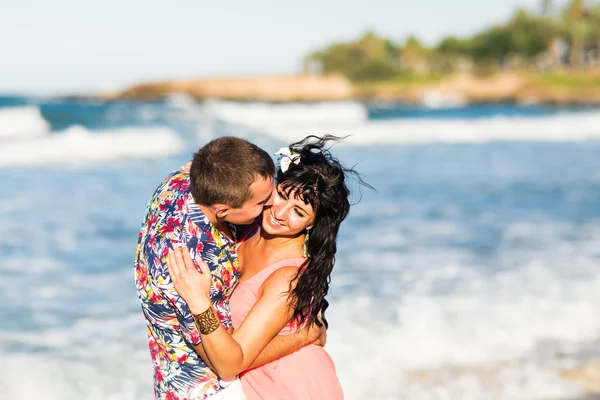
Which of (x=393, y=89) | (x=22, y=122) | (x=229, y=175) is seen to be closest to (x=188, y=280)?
(x=229, y=175)

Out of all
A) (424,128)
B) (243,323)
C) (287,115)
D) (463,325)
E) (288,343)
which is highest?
(243,323)

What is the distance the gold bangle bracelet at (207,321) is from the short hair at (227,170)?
1.12 ft

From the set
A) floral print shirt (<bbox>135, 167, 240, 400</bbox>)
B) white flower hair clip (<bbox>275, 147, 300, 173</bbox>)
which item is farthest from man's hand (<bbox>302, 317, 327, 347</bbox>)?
white flower hair clip (<bbox>275, 147, 300, 173</bbox>)

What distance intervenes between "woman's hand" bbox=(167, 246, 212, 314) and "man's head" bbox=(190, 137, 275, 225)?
17cm

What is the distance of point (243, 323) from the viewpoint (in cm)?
245

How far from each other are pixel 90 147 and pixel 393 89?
60.7 metres

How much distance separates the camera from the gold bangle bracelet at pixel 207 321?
2273 millimetres

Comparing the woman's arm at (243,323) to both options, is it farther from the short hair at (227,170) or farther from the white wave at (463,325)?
the white wave at (463,325)

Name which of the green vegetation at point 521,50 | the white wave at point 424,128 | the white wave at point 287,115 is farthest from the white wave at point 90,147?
the green vegetation at point 521,50

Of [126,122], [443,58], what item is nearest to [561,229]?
[126,122]

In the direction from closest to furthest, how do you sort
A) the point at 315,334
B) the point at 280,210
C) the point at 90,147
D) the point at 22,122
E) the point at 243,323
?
the point at 243,323
the point at 280,210
the point at 315,334
the point at 90,147
the point at 22,122

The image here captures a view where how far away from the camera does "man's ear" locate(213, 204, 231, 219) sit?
2.25m

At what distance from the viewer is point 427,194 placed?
11312 millimetres

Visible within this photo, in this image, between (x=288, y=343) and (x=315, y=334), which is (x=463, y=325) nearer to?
(x=315, y=334)
